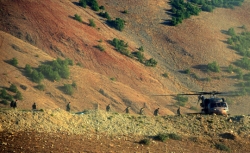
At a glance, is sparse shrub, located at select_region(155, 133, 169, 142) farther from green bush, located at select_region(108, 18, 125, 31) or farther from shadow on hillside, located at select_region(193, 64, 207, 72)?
green bush, located at select_region(108, 18, 125, 31)

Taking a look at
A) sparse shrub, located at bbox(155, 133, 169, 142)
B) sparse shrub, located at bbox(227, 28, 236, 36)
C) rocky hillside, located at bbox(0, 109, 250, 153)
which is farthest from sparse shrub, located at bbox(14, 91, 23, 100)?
sparse shrub, located at bbox(227, 28, 236, 36)

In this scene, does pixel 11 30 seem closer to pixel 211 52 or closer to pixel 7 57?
pixel 7 57

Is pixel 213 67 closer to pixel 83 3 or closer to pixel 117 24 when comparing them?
pixel 117 24

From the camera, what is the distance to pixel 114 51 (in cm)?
7744

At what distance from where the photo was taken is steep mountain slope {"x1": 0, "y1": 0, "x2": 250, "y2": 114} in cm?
6262

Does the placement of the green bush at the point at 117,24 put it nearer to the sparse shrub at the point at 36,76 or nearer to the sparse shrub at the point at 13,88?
the sparse shrub at the point at 36,76

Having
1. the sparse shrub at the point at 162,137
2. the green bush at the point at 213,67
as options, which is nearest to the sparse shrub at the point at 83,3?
the green bush at the point at 213,67

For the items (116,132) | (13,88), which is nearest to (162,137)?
(116,132)

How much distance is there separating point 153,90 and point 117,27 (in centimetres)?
2074

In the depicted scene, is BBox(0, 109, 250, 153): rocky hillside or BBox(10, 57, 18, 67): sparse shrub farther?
BBox(10, 57, 18, 67): sparse shrub

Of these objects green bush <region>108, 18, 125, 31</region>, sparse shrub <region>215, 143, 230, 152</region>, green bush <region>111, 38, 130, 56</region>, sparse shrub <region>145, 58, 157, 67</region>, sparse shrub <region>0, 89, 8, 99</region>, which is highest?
sparse shrub <region>215, 143, 230, 152</region>

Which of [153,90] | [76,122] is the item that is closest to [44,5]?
[153,90]

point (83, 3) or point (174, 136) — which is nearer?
point (174, 136)

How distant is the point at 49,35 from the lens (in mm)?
72938
